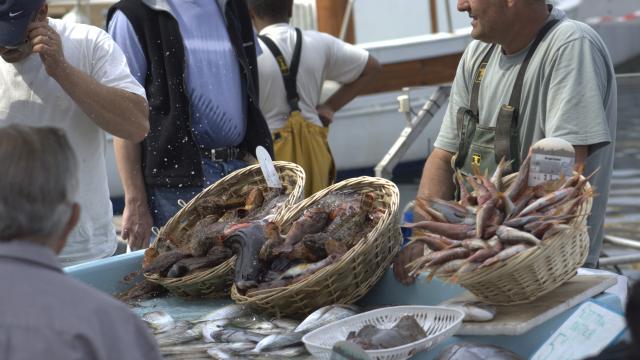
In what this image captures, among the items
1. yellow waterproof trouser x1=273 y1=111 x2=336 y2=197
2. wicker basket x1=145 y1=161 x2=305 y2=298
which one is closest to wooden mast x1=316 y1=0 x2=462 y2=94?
yellow waterproof trouser x1=273 y1=111 x2=336 y2=197

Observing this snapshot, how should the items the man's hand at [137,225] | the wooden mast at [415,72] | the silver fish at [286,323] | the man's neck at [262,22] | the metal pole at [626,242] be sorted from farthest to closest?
1. the wooden mast at [415,72]
2. the man's neck at [262,22]
3. the metal pole at [626,242]
4. the man's hand at [137,225]
5. the silver fish at [286,323]

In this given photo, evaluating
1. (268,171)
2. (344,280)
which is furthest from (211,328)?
(268,171)

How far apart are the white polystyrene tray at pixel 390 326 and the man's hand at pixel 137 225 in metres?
2.26

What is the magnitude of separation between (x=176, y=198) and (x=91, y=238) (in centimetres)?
96

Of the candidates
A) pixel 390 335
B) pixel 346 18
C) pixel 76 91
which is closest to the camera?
pixel 390 335

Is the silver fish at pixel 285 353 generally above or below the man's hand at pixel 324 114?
above

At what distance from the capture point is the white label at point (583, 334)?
122 inches

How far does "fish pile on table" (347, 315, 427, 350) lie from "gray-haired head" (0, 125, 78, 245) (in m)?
1.14

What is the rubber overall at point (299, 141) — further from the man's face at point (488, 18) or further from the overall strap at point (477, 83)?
the man's face at point (488, 18)

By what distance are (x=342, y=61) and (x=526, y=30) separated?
3.58m

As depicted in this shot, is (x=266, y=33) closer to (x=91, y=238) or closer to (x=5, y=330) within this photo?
(x=91, y=238)

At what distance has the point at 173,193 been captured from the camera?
5.39m

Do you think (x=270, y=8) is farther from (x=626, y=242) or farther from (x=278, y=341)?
(x=278, y=341)

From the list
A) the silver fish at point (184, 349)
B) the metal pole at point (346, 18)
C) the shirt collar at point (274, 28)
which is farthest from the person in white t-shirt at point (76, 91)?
the metal pole at point (346, 18)
